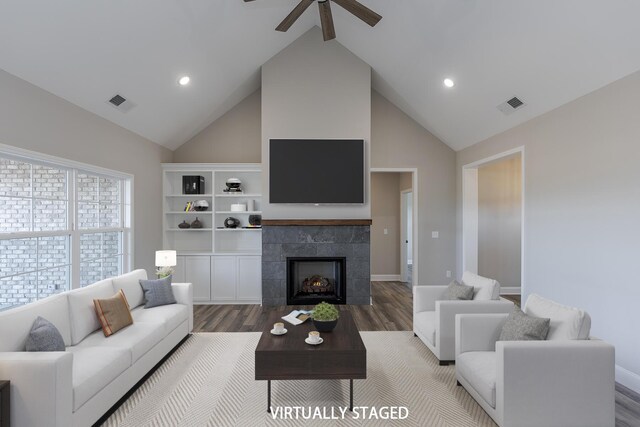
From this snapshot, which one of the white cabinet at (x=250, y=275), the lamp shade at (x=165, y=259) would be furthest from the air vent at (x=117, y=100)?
the white cabinet at (x=250, y=275)

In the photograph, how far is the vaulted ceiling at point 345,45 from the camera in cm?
273

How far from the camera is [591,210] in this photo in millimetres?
3213

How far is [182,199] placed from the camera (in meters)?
5.91

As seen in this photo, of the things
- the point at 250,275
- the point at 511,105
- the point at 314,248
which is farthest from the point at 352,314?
the point at 511,105

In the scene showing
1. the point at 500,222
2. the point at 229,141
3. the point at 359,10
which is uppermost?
the point at 359,10

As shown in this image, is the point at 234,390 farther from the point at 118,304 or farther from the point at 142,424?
the point at 118,304

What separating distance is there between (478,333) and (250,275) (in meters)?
3.69

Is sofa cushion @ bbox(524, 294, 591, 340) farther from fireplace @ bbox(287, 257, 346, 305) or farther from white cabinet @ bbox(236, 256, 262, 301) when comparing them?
white cabinet @ bbox(236, 256, 262, 301)

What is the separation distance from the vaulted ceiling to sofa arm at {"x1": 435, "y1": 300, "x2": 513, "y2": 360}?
2.25 m

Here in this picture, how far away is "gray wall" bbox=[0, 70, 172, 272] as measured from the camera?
2844mm

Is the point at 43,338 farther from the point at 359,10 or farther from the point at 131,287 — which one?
the point at 359,10

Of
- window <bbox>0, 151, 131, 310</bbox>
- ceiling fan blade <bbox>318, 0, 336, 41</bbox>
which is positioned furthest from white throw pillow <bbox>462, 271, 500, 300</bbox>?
window <bbox>0, 151, 131, 310</bbox>

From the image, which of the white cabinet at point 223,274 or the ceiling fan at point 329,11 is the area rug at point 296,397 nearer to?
the white cabinet at point 223,274

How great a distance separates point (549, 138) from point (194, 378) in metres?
4.39
